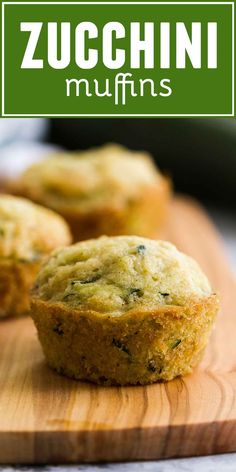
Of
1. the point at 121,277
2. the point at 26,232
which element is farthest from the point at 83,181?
the point at 121,277

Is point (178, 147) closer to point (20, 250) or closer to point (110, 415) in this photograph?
point (20, 250)

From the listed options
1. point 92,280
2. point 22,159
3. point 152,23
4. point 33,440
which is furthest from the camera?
point 22,159

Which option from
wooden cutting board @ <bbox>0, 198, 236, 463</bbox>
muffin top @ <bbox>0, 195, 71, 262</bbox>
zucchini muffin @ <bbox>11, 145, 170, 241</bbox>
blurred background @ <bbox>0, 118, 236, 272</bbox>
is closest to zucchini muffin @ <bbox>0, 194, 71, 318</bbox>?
muffin top @ <bbox>0, 195, 71, 262</bbox>

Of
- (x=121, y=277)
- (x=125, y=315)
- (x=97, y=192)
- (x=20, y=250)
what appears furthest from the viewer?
(x=97, y=192)

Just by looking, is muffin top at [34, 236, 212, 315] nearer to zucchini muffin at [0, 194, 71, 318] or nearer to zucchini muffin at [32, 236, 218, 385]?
zucchini muffin at [32, 236, 218, 385]

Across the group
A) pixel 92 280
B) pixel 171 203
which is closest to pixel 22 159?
pixel 171 203

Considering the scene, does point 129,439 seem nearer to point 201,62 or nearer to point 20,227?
point 20,227

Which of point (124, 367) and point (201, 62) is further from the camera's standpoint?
point (201, 62)
